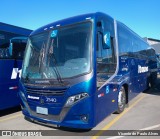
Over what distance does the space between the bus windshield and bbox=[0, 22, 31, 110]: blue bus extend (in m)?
1.48

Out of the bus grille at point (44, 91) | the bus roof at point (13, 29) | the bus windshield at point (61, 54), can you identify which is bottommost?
the bus grille at point (44, 91)

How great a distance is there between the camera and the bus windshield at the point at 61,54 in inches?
205

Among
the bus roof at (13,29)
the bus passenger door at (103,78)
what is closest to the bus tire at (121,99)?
the bus passenger door at (103,78)

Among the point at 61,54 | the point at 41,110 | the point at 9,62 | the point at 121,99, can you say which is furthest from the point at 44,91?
the point at 121,99

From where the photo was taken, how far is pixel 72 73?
5.13 metres

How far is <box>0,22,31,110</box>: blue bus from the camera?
286 inches

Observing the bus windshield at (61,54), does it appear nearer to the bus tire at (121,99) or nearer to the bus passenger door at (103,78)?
the bus passenger door at (103,78)

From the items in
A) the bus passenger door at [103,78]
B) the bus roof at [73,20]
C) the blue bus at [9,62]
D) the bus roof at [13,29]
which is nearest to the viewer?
the bus passenger door at [103,78]

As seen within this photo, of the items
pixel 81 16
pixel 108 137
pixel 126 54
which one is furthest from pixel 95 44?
pixel 126 54

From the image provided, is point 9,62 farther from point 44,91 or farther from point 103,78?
point 103,78

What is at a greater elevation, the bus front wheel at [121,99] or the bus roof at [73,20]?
the bus roof at [73,20]

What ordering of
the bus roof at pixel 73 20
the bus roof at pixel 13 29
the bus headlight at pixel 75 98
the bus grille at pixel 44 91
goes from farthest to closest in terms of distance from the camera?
the bus roof at pixel 13 29 < the bus roof at pixel 73 20 < the bus grille at pixel 44 91 < the bus headlight at pixel 75 98

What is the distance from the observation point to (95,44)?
17.3 feet

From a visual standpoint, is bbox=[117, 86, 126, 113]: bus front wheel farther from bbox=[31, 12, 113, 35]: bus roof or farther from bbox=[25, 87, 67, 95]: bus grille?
bbox=[25, 87, 67, 95]: bus grille
